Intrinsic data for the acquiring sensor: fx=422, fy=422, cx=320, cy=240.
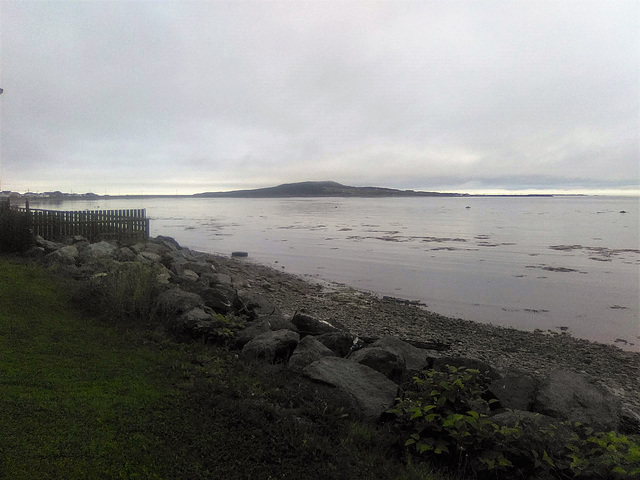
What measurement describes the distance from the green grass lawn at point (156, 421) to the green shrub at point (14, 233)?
24.3 feet

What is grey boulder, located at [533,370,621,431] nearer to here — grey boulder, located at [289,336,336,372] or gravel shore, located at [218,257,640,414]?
gravel shore, located at [218,257,640,414]

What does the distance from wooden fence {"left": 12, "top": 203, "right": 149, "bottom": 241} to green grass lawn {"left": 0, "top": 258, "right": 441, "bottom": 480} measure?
37.8 ft

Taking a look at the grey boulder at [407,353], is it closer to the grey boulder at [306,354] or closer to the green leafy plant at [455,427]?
the grey boulder at [306,354]

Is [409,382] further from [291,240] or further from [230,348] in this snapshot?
[291,240]

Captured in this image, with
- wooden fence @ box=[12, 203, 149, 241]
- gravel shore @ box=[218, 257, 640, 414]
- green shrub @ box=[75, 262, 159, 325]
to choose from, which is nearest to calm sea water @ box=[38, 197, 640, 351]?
gravel shore @ box=[218, 257, 640, 414]

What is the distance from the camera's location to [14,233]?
11977 mm

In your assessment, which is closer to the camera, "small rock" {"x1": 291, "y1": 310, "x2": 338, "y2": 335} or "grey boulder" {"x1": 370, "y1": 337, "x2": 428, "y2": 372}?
"grey boulder" {"x1": 370, "y1": 337, "x2": 428, "y2": 372}

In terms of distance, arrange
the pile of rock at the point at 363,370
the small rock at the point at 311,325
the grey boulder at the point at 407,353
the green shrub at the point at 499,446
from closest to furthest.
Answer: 1. the green shrub at the point at 499,446
2. the pile of rock at the point at 363,370
3. the grey boulder at the point at 407,353
4. the small rock at the point at 311,325

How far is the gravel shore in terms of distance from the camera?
28.0 feet

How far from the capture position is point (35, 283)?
8.57m

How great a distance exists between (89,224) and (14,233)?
17.3 ft

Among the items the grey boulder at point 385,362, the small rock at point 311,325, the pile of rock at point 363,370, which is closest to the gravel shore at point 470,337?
the small rock at point 311,325

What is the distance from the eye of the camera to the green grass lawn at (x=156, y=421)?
3449mm

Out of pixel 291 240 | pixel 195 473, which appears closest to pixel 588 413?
pixel 195 473
